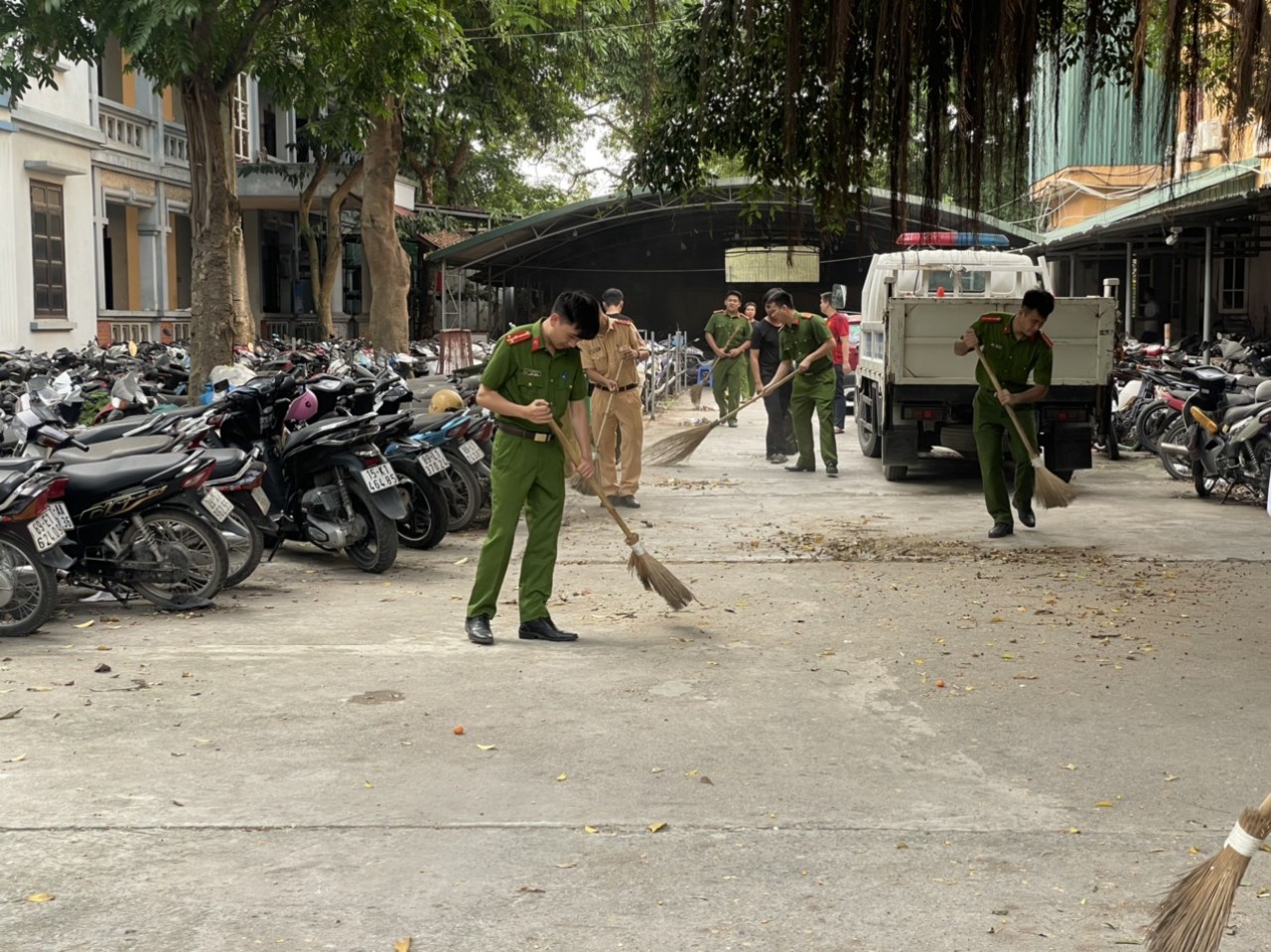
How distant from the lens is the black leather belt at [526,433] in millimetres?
6914

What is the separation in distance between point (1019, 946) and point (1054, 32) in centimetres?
304

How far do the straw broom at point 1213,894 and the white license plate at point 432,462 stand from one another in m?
6.81

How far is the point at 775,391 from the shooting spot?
15070 millimetres

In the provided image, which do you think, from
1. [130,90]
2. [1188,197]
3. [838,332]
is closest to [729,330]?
[838,332]

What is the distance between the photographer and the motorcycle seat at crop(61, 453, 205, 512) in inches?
291

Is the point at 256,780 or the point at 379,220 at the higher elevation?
the point at 379,220

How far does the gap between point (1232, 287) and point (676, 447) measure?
1415cm

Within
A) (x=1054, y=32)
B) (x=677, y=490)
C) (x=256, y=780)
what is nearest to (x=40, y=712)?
(x=256, y=780)

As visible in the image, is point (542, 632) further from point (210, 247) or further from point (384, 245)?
point (384, 245)

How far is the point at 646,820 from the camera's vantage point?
448cm

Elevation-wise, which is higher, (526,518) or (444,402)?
(444,402)

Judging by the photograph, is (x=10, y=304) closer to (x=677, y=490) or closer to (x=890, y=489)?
(x=677, y=490)

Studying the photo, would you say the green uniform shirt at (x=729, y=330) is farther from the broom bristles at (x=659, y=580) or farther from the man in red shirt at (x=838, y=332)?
the broom bristles at (x=659, y=580)

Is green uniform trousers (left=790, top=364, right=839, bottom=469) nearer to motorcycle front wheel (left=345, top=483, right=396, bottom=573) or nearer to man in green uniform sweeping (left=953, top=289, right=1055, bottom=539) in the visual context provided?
man in green uniform sweeping (left=953, top=289, right=1055, bottom=539)
